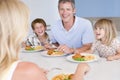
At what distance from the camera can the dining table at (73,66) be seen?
4.39 ft

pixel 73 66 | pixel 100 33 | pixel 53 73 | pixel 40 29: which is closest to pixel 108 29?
pixel 100 33

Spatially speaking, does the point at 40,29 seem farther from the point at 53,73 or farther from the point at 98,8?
the point at 53,73

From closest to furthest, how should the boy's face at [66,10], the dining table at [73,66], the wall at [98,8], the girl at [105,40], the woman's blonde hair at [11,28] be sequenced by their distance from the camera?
1. the woman's blonde hair at [11,28]
2. the dining table at [73,66]
3. the girl at [105,40]
4. the boy's face at [66,10]
5. the wall at [98,8]

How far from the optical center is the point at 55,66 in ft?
5.19

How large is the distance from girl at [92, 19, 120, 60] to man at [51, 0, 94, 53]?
0.17 metres

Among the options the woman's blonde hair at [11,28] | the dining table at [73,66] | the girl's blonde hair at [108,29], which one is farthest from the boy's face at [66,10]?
the woman's blonde hair at [11,28]

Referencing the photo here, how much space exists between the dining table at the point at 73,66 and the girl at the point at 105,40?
313 mm

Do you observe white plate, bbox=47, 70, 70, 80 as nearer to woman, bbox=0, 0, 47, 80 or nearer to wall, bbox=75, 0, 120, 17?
woman, bbox=0, 0, 47, 80

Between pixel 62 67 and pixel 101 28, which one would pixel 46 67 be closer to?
pixel 62 67

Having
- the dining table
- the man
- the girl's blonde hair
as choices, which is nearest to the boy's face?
the man

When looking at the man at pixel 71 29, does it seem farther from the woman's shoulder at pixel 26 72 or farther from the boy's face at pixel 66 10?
the woman's shoulder at pixel 26 72

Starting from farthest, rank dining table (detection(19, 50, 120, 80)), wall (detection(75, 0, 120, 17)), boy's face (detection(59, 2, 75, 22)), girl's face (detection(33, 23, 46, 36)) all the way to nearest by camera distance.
Result: wall (detection(75, 0, 120, 17))
girl's face (detection(33, 23, 46, 36))
boy's face (detection(59, 2, 75, 22))
dining table (detection(19, 50, 120, 80))

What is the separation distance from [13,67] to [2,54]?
64 millimetres

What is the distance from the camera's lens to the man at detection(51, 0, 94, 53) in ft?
7.43
